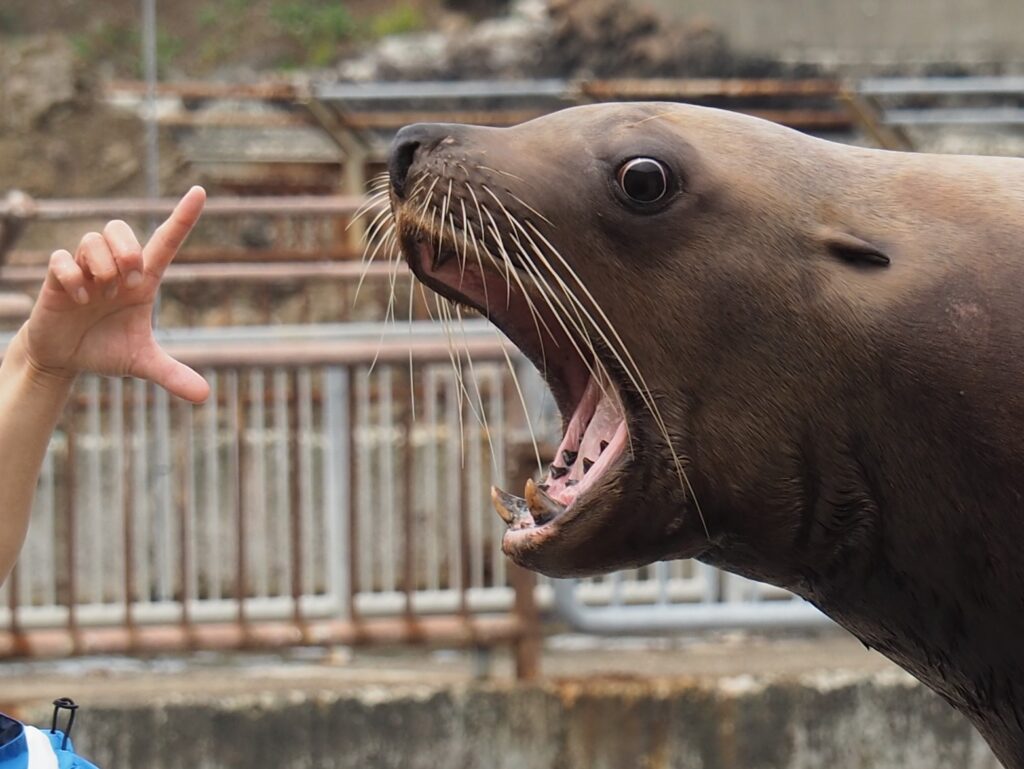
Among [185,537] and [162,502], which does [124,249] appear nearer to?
[185,537]

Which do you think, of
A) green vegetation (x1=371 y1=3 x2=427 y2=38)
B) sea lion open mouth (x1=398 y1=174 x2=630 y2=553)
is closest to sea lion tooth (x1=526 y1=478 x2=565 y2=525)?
sea lion open mouth (x1=398 y1=174 x2=630 y2=553)

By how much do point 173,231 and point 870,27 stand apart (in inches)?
639

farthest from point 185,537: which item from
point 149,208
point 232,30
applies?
point 232,30

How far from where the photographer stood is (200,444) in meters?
6.40

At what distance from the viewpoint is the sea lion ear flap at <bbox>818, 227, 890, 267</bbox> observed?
1.77 m

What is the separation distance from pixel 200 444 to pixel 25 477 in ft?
14.3

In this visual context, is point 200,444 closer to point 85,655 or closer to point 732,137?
point 85,655

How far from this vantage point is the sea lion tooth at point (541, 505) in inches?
73.2

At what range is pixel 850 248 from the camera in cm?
177

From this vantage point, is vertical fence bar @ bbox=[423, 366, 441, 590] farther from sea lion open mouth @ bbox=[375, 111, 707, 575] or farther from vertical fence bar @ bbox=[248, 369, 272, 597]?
sea lion open mouth @ bbox=[375, 111, 707, 575]

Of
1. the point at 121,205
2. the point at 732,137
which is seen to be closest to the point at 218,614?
the point at 121,205

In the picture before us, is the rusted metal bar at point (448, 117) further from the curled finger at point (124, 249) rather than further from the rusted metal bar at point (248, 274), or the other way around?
the curled finger at point (124, 249)

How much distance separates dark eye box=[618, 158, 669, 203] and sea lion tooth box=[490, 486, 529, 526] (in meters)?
0.40

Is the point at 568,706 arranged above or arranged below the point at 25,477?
below
